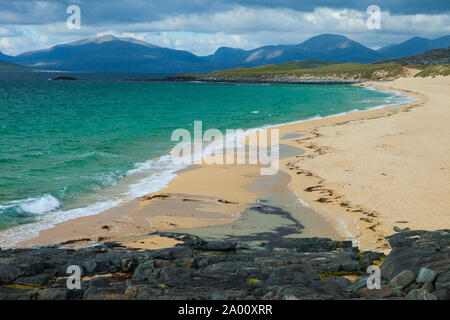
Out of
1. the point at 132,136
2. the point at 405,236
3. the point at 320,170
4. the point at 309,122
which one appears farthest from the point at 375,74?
the point at 405,236

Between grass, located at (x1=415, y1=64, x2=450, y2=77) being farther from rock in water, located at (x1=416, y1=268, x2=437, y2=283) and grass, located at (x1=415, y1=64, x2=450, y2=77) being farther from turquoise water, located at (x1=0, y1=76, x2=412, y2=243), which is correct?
rock in water, located at (x1=416, y1=268, x2=437, y2=283)

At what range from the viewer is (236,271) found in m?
9.20

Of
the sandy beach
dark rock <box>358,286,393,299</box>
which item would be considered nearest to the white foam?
the sandy beach

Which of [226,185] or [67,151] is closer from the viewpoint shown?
[226,185]

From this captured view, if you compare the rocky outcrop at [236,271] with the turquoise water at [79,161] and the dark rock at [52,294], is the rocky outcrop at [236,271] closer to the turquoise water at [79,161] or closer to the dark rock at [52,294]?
the dark rock at [52,294]

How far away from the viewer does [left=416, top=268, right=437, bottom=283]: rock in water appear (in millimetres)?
7800

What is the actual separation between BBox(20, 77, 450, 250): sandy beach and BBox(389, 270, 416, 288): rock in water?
168 inches

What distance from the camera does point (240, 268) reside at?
9375mm

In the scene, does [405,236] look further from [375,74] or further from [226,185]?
[375,74]

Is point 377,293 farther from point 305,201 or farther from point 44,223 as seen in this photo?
point 44,223

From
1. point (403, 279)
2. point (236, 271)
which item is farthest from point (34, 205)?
point (403, 279)

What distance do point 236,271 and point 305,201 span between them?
28.3ft
